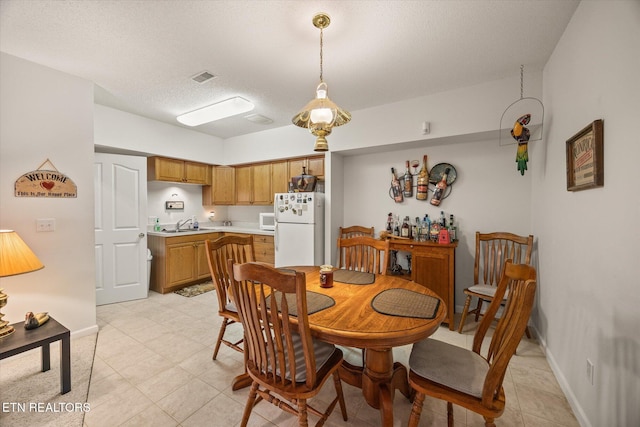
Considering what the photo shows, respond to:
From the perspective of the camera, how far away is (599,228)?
4.95ft

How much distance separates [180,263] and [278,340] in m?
3.52

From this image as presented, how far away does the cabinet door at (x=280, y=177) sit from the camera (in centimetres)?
439

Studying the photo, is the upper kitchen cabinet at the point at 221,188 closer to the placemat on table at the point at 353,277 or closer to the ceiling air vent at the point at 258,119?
the ceiling air vent at the point at 258,119

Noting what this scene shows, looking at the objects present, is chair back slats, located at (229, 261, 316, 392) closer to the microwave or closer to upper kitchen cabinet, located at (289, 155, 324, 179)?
upper kitchen cabinet, located at (289, 155, 324, 179)

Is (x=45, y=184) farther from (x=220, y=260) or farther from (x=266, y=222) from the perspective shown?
(x=266, y=222)

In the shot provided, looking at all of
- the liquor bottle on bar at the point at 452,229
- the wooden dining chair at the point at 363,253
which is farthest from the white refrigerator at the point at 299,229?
the liquor bottle on bar at the point at 452,229

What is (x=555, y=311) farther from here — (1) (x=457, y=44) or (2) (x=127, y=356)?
(2) (x=127, y=356)

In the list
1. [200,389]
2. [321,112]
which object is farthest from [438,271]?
[200,389]

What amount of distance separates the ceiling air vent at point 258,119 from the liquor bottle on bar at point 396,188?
1942 millimetres

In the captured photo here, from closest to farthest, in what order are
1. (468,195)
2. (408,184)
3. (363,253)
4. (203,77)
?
(363,253)
(203,77)
(468,195)
(408,184)

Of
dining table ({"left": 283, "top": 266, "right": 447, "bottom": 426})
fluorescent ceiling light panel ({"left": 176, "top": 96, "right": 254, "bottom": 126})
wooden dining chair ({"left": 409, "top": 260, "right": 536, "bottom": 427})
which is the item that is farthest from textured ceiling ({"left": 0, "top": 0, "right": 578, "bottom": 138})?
dining table ({"left": 283, "top": 266, "right": 447, "bottom": 426})

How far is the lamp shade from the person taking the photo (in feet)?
6.10

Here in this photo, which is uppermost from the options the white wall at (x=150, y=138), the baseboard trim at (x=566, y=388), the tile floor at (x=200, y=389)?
the white wall at (x=150, y=138)

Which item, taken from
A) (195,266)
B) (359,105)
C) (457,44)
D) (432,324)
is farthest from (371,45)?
(195,266)
